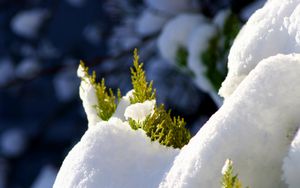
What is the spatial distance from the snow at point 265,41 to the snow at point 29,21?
108 inches

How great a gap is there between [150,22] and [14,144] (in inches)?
61.6

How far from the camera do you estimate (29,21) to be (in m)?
3.45

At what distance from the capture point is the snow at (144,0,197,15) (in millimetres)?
2041

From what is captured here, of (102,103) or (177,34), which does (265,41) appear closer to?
(102,103)

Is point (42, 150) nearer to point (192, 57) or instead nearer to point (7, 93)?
point (7, 93)

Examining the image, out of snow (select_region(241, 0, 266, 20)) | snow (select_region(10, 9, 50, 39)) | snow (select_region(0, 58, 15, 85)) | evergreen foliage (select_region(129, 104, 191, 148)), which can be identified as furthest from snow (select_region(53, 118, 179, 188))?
snow (select_region(10, 9, 50, 39))

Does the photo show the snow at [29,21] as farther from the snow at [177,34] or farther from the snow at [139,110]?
the snow at [139,110]

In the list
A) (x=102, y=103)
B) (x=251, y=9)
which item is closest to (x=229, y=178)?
(x=102, y=103)

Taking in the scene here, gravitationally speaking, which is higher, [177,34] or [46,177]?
[46,177]

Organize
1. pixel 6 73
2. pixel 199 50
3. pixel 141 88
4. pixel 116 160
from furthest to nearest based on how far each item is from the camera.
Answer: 1. pixel 6 73
2. pixel 199 50
3. pixel 141 88
4. pixel 116 160

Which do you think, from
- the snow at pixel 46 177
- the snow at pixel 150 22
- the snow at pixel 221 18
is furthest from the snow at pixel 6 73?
the snow at pixel 221 18

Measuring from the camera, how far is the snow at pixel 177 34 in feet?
6.03

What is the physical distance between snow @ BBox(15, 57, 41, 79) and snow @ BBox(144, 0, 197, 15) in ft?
3.94

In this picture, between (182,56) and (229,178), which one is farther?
(182,56)
